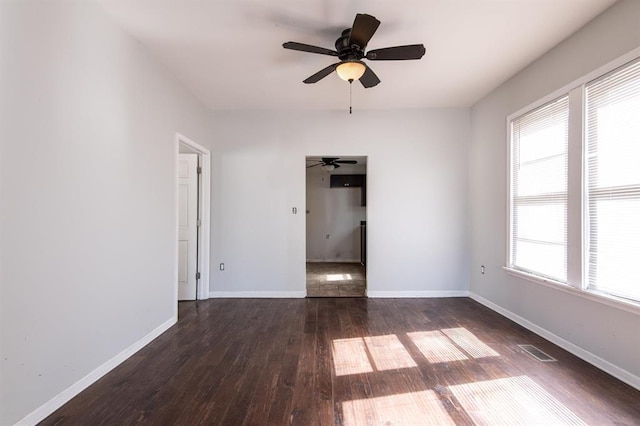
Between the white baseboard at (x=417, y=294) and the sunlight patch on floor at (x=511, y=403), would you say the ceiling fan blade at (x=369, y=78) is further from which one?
the white baseboard at (x=417, y=294)

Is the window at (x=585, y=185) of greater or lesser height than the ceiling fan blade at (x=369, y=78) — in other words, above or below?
below

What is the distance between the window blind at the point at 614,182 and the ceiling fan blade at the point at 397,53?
55.5 inches

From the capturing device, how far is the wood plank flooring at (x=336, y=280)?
4613mm

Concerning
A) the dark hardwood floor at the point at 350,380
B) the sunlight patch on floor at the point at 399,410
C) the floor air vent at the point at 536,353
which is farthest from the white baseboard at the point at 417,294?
the sunlight patch on floor at the point at 399,410

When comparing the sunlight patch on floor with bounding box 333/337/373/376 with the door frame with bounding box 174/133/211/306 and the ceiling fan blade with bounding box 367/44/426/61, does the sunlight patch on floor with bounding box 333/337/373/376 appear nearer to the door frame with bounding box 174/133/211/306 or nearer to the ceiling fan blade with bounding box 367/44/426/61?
the door frame with bounding box 174/133/211/306

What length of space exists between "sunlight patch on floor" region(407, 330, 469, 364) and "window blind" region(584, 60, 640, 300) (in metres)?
1.20

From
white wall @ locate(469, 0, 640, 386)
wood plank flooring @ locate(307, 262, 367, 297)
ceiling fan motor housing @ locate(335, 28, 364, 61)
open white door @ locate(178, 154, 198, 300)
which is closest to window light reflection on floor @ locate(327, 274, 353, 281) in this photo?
wood plank flooring @ locate(307, 262, 367, 297)

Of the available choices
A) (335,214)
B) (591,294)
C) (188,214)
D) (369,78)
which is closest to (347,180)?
(335,214)

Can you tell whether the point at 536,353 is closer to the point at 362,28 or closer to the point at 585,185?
the point at 585,185

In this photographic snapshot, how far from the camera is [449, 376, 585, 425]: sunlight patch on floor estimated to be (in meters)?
1.69

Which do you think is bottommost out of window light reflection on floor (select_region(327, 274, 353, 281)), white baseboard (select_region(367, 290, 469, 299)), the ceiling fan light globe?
window light reflection on floor (select_region(327, 274, 353, 281))

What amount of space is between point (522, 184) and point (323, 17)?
2628 millimetres

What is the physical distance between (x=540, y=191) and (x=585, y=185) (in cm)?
52

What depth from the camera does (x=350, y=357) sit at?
2459 millimetres
